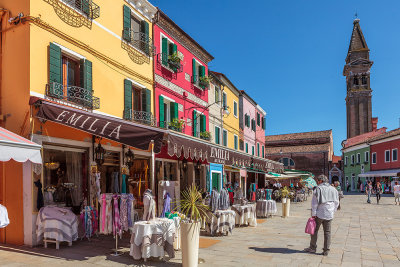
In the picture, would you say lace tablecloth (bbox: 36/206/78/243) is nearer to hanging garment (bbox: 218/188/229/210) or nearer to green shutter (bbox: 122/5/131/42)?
hanging garment (bbox: 218/188/229/210)

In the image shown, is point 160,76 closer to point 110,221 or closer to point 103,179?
point 103,179

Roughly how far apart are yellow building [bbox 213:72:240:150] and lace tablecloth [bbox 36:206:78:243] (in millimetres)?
14262

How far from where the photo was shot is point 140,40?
12.9m

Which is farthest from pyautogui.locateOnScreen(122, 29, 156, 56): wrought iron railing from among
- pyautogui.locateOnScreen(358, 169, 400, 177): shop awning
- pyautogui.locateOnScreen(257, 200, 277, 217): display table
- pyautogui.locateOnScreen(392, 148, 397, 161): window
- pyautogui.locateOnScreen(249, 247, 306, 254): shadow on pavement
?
pyautogui.locateOnScreen(392, 148, 397, 161): window

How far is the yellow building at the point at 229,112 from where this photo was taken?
21953 mm

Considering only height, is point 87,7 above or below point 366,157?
above

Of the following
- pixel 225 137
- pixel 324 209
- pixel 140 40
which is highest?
pixel 140 40

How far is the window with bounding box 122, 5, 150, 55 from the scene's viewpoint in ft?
40.0

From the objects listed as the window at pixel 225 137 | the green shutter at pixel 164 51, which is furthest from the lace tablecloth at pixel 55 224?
the window at pixel 225 137

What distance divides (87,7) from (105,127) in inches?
194

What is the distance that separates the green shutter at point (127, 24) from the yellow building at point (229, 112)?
961 cm

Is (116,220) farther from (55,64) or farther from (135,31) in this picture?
(135,31)

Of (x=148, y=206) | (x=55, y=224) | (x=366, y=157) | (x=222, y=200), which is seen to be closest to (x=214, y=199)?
(x=222, y=200)

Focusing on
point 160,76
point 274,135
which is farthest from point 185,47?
point 274,135
